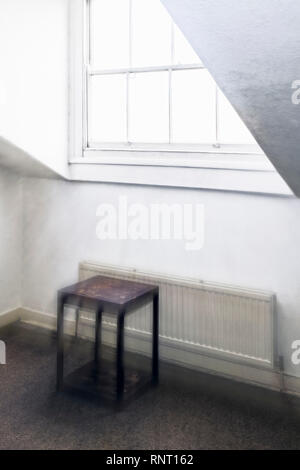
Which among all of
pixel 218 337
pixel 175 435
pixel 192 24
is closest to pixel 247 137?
pixel 218 337

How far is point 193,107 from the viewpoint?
8.93ft

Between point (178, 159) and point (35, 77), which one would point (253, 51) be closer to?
point (178, 159)

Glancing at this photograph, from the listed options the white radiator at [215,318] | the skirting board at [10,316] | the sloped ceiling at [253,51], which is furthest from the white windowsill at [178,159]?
the skirting board at [10,316]

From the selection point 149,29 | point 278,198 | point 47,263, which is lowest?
point 47,263

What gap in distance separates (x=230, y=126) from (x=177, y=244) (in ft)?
2.38

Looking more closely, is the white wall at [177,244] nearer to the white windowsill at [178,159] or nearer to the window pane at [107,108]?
the white windowsill at [178,159]

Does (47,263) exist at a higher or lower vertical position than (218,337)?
higher

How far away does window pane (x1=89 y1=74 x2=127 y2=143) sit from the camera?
2969 mm

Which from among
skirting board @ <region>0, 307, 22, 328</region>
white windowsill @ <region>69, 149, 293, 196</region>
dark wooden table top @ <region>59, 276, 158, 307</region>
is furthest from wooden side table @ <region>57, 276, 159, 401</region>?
skirting board @ <region>0, 307, 22, 328</region>

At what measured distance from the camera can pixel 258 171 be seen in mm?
2426

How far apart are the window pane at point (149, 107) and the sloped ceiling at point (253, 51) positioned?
3.89 feet
